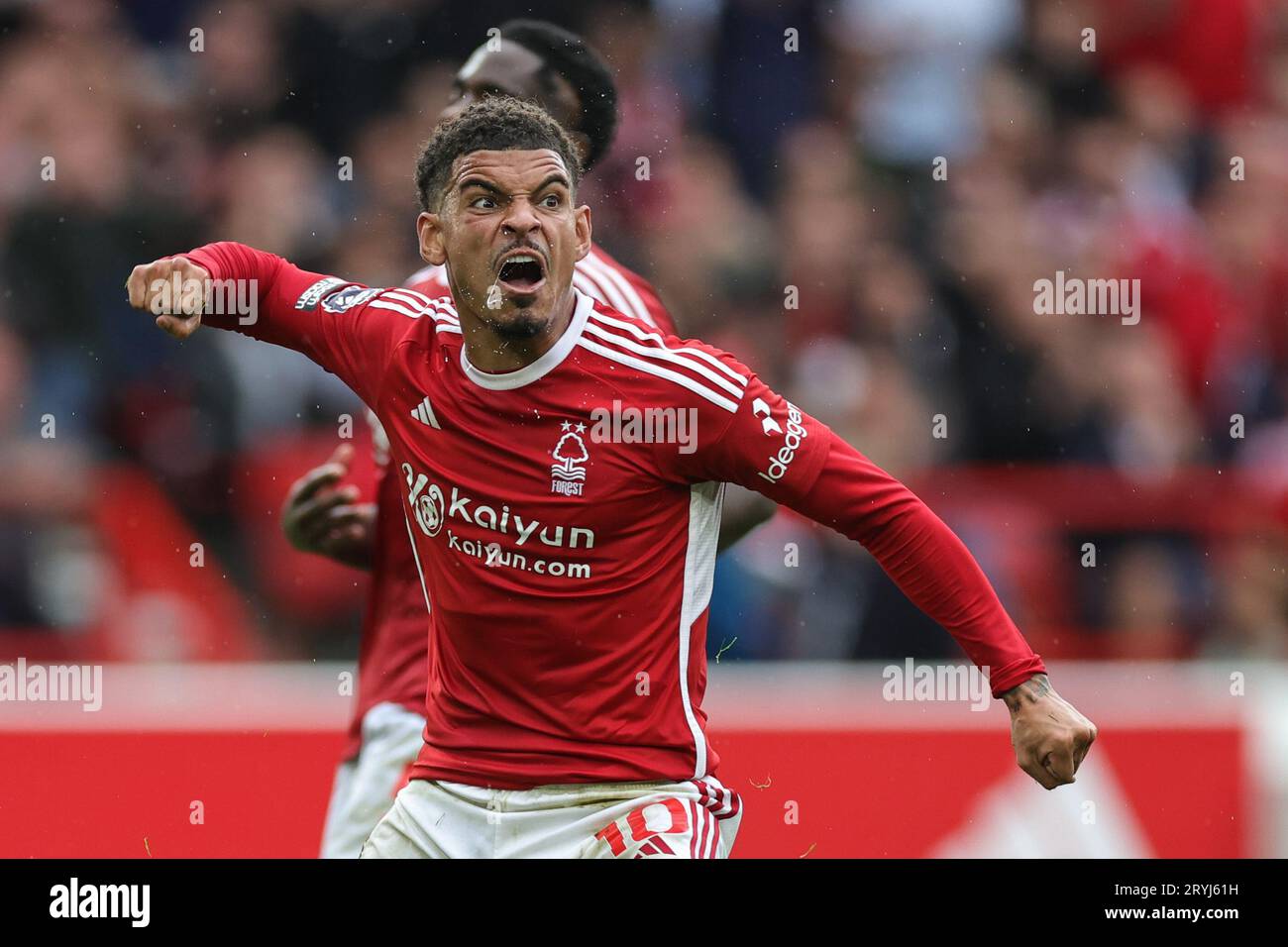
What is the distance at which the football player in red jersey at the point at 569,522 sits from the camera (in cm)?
400

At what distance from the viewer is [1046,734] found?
385cm

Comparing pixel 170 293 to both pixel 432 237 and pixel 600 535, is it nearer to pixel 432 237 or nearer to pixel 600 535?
pixel 432 237

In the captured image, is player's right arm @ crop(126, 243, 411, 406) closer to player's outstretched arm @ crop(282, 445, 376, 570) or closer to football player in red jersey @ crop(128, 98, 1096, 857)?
football player in red jersey @ crop(128, 98, 1096, 857)

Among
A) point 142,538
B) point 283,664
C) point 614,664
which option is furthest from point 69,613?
point 614,664

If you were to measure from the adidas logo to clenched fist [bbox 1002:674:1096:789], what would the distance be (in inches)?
53.5

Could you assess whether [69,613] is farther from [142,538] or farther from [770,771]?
[770,771]

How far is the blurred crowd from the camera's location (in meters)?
7.85

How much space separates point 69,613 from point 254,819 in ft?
5.14

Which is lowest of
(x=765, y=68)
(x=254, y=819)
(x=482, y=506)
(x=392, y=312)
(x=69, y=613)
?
(x=254, y=819)

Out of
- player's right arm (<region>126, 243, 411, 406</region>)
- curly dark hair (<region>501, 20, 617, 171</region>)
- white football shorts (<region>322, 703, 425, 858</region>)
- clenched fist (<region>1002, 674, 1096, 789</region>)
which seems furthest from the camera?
curly dark hair (<region>501, 20, 617, 171</region>)

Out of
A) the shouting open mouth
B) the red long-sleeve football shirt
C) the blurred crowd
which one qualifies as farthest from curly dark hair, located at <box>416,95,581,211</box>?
the blurred crowd

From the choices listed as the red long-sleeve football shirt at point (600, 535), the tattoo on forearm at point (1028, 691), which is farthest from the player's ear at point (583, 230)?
the tattoo on forearm at point (1028, 691)

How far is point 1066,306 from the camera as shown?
8859mm

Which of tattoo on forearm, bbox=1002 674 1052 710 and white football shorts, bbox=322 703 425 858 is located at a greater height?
tattoo on forearm, bbox=1002 674 1052 710
